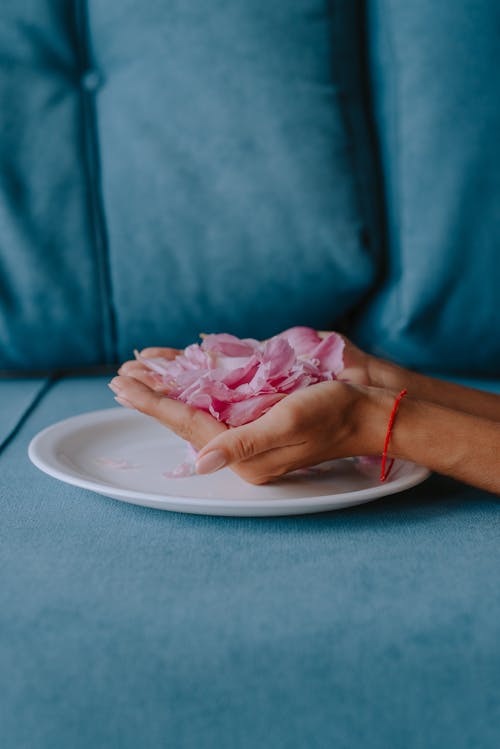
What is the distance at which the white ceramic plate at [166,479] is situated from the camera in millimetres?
585

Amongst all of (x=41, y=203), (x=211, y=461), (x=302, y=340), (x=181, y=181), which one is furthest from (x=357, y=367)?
(x=41, y=203)

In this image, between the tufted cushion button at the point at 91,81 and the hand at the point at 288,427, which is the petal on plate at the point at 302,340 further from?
the tufted cushion button at the point at 91,81

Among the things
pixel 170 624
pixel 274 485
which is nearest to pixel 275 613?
pixel 170 624

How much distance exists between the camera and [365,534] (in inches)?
23.0

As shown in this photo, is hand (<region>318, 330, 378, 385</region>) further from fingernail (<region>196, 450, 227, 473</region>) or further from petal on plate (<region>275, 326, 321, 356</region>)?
fingernail (<region>196, 450, 227, 473</region>)

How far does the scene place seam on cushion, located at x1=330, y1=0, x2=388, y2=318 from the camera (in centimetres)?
114

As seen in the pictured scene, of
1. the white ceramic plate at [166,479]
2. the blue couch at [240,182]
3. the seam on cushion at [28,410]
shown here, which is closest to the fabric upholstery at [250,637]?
the white ceramic plate at [166,479]

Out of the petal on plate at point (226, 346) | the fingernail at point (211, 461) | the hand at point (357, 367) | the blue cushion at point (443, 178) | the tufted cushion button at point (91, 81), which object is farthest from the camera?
the tufted cushion button at point (91, 81)

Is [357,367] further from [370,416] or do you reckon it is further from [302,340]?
[370,416]

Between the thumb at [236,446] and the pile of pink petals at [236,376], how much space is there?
5cm

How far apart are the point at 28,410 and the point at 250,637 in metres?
0.61

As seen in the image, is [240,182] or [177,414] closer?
[177,414]

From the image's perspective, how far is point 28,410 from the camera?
982mm

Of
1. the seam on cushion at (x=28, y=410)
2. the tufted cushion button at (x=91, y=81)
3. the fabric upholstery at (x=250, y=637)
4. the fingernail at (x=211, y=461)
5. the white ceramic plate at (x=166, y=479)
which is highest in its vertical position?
the tufted cushion button at (x=91, y=81)
